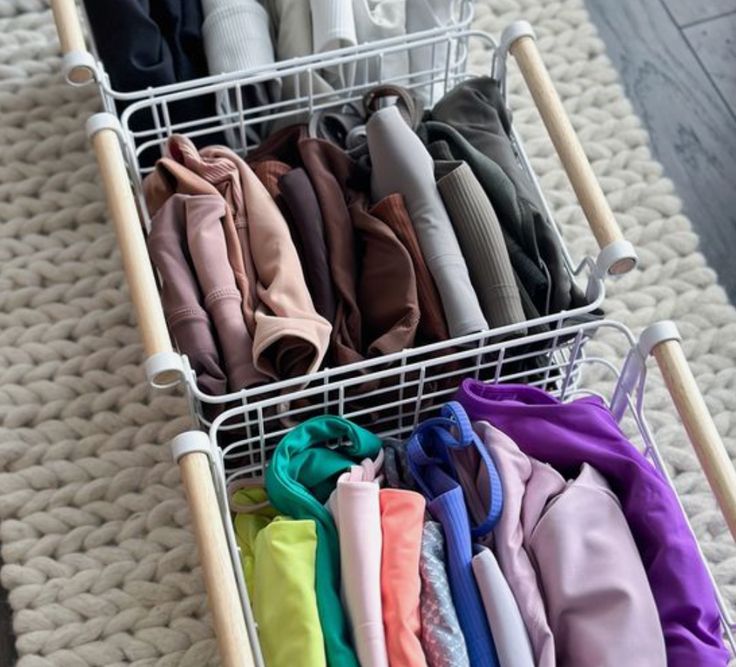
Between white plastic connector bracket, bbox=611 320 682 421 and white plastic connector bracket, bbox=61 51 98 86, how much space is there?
672 millimetres

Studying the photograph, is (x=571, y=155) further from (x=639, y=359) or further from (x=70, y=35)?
(x=70, y=35)

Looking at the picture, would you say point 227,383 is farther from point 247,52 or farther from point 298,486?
point 247,52

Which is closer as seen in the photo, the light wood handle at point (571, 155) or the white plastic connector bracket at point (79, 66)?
the light wood handle at point (571, 155)

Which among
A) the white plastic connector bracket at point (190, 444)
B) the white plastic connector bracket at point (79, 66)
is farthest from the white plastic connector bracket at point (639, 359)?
the white plastic connector bracket at point (79, 66)

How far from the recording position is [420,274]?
133cm

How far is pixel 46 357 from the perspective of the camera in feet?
5.27

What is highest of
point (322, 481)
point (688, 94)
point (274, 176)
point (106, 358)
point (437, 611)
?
point (688, 94)

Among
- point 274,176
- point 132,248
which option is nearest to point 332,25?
point 274,176

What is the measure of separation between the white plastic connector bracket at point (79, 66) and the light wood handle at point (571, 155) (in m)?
0.48

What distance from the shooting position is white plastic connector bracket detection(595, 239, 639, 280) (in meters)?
1.27

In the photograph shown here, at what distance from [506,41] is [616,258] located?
A: 0.33 metres

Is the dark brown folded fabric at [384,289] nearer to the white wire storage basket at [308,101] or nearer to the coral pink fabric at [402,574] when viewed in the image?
the white wire storage basket at [308,101]

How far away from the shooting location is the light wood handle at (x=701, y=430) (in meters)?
1.15

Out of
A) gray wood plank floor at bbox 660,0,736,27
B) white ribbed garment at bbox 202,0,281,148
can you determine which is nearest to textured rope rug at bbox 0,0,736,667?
gray wood plank floor at bbox 660,0,736,27
